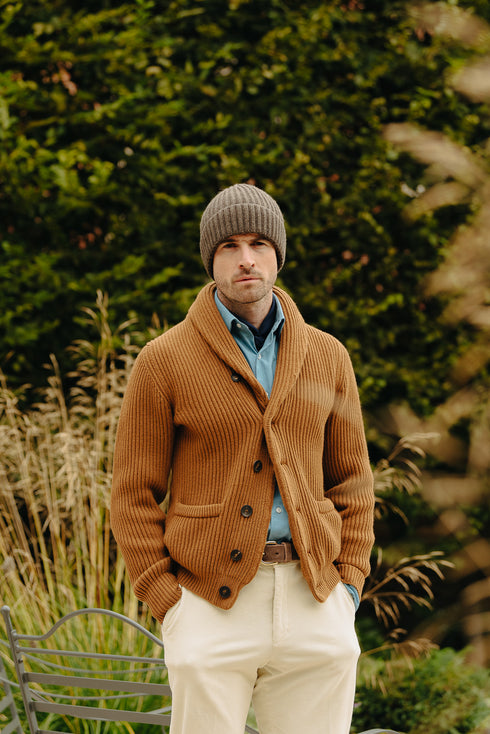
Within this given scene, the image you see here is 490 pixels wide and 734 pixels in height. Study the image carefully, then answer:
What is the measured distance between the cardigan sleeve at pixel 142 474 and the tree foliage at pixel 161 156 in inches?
63.1

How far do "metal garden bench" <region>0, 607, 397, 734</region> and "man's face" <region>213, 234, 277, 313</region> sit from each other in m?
1.02

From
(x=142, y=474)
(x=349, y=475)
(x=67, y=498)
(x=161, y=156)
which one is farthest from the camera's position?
(x=161, y=156)

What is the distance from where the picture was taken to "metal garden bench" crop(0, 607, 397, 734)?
2076 mm

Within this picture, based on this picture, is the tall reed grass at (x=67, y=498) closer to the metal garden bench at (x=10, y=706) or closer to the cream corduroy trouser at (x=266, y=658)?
the metal garden bench at (x=10, y=706)

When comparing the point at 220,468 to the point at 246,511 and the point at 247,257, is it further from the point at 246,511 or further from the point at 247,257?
the point at 247,257

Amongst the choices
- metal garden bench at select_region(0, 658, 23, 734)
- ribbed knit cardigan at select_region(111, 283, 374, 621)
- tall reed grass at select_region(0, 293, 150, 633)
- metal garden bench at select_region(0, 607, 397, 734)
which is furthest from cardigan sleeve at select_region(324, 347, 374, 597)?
tall reed grass at select_region(0, 293, 150, 633)

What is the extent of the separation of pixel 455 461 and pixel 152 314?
286cm

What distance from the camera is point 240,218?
1679mm

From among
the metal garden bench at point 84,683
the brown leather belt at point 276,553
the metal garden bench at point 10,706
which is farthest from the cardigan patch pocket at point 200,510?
the metal garden bench at point 10,706

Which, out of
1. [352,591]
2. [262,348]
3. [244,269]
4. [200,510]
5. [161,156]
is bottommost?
[352,591]

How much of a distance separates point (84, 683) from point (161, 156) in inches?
91.4

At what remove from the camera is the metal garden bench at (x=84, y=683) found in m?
2.08

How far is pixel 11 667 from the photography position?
2658 millimetres

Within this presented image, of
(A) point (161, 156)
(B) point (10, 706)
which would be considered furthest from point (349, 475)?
(A) point (161, 156)
